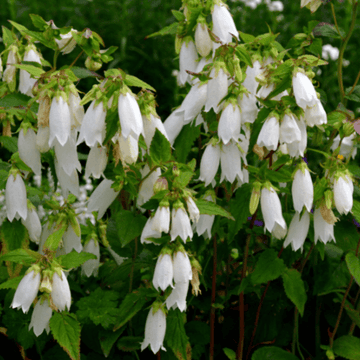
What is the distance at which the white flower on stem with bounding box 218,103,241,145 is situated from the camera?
1.57 metres

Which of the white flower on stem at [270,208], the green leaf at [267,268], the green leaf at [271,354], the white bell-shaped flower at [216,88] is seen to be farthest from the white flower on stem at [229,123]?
the green leaf at [271,354]

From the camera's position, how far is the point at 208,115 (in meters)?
1.72

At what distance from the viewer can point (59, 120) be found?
1421 millimetres

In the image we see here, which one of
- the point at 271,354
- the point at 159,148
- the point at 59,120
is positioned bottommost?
the point at 271,354

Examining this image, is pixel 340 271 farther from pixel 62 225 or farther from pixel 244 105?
pixel 62 225

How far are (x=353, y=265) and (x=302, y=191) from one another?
0.43 m

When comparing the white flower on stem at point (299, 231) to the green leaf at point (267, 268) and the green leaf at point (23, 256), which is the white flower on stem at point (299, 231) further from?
the green leaf at point (23, 256)

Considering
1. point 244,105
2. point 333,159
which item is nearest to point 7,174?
point 244,105

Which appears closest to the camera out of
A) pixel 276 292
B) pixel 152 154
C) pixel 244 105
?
pixel 152 154

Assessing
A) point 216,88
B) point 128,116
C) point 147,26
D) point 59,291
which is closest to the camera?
point 128,116

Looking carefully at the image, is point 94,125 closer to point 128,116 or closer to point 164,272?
point 128,116

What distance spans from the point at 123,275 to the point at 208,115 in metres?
0.80

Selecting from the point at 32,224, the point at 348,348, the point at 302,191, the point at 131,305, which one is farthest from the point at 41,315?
the point at 348,348

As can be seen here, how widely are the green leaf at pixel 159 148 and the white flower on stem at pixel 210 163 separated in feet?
0.70
